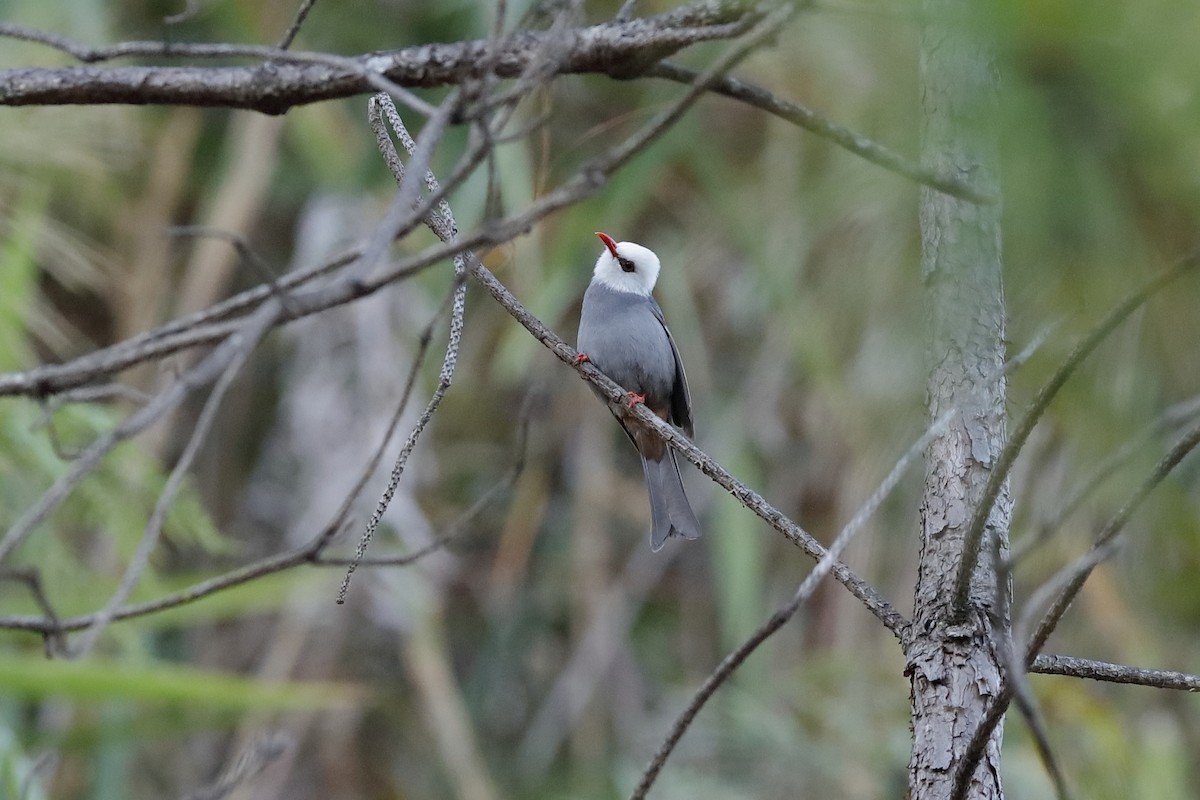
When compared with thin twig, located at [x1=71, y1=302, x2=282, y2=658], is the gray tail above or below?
above

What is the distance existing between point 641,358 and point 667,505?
611mm

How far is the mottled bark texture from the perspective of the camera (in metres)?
1.64

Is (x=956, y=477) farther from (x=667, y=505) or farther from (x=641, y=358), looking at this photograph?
(x=641, y=358)

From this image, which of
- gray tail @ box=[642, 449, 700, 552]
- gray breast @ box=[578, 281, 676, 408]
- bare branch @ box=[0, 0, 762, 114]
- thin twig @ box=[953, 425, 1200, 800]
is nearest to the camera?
thin twig @ box=[953, 425, 1200, 800]

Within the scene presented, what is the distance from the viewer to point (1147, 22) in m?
0.83

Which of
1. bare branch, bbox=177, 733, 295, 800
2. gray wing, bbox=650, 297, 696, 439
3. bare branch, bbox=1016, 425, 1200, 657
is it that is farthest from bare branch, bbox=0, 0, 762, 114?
gray wing, bbox=650, 297, 696, 439

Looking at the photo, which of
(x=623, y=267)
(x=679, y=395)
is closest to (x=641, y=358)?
(x=679, y=395)

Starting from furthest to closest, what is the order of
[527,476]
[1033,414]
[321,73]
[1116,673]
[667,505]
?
[527,476] → [667,505] → [321,73] → [1116,673] → [1033,414]

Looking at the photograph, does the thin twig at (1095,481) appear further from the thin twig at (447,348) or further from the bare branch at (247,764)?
the bare branch at (247,764)

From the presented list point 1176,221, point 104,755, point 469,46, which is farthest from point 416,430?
point 104,755

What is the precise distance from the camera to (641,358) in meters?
4.05

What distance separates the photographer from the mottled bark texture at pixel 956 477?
164 centimetres

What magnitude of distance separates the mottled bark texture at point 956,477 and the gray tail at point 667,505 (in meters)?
1.58

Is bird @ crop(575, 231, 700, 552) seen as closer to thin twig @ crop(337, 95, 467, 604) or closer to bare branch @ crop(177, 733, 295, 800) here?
bare branch @ crop(177, 733, 295, 800)
